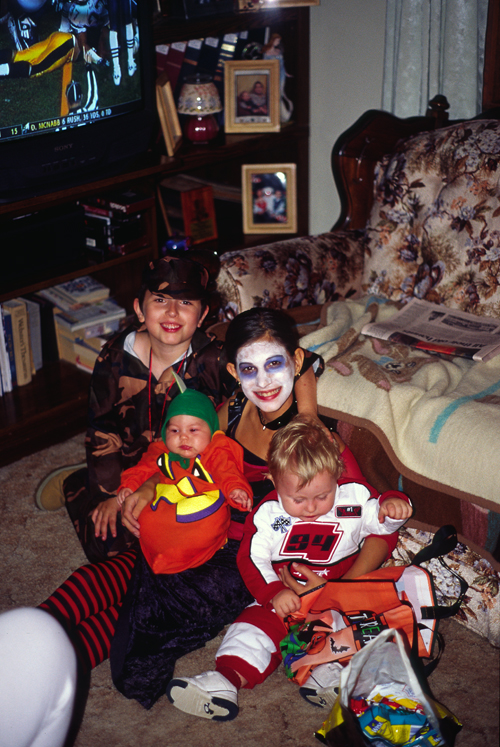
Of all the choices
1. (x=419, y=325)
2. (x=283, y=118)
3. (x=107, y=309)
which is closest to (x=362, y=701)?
(x=419, y=325)

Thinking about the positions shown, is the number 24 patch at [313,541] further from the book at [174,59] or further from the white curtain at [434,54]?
the book at [174,59]

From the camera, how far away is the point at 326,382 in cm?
185

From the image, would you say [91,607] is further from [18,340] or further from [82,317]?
[82,317]

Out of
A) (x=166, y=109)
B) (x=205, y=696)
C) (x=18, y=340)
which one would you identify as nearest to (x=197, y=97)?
(x=166, y=109)

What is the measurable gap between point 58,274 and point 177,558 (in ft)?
4.11

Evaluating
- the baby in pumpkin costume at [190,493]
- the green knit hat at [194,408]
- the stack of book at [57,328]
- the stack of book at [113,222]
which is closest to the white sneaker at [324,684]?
the baby in pumpkin costume at [190,493]

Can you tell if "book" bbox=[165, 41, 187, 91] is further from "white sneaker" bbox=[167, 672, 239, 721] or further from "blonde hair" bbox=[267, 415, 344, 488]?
"white sneaker" bbox=[167, 672, 239, 721]

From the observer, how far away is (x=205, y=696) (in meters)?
1.45

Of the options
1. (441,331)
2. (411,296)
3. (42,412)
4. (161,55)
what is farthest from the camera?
(161,55)

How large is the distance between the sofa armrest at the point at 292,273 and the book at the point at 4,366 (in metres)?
0.85

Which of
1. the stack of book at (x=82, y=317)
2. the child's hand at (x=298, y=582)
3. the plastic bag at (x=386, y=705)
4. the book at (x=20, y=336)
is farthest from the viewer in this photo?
the stack of book at (x=82, y=317)

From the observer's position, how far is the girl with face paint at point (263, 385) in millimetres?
1665

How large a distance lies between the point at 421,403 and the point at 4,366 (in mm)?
1570

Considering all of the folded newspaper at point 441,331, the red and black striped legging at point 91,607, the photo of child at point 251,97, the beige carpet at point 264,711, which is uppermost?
the photo of child at point 251,97
